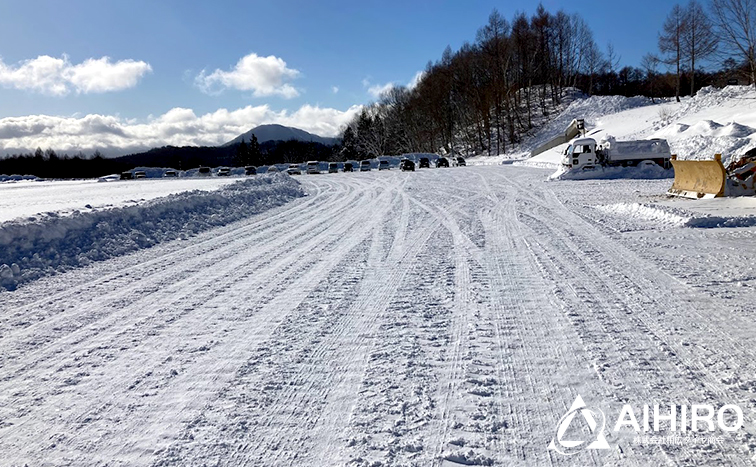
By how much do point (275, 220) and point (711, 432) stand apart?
12.3m

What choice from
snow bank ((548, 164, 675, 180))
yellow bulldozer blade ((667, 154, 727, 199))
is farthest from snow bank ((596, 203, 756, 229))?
snow bank ((548, 164, 675, 180))

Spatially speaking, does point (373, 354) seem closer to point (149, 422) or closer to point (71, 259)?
point (149, 422)

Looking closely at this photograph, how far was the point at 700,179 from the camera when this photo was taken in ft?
47.9

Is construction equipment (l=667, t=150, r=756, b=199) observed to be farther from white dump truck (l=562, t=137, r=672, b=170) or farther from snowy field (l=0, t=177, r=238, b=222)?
snowy field (l=0, t=177, r=238, b=222)

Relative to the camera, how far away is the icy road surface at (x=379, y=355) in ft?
10.0

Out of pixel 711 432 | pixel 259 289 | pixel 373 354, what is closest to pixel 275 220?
pixel 259 289

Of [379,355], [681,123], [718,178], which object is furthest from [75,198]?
[681,123]

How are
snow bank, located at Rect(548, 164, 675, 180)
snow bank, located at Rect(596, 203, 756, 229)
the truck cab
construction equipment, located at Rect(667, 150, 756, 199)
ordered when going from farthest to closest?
the truck cab < snow bank, located at Rect(548, 164, 675, 180) < construction equipment, located at Rect(667, 150, 756, 199) < snow bank, located at Rect(596, 203, 756, 229)

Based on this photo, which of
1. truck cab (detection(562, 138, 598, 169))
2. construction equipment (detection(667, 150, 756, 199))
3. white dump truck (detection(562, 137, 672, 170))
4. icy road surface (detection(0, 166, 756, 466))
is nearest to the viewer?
icy road surface (detection(0, 166, 756, 466))

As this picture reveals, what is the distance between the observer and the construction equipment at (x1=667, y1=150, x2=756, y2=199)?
44.9 ft

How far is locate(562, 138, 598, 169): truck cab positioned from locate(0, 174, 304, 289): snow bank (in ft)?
61.4

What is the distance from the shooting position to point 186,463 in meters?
2.89

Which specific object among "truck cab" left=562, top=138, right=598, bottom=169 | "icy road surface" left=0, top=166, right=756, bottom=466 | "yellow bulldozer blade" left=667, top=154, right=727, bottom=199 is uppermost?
"truck cab" left=562, top=138, right=598, bottom=169

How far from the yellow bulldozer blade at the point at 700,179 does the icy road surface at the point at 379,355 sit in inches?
245
